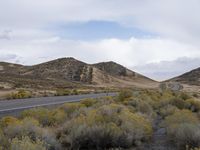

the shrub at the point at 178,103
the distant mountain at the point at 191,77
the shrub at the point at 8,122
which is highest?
the distant mountain at the point at 191,77

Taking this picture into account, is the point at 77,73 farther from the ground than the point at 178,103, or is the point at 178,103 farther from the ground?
the point at 77,73

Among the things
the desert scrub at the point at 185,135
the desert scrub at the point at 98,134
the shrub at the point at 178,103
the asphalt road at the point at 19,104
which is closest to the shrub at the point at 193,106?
the shrub at the point at 178,103

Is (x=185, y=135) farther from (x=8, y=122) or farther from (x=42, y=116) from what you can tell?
(x=42, y=116)

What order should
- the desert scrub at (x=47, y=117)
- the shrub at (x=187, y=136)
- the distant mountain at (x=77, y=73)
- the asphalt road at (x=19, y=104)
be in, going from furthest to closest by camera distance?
the distant mountain at (x=77, y=73)
the asphalt road at (x=19, y=104)
the desert scrub at (x=47, y=117)
the shrub at (x=187, y=136)

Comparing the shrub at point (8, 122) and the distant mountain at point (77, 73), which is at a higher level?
the distant mountain at point (77, 73)

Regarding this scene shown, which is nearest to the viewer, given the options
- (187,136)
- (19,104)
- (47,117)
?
(187,136)

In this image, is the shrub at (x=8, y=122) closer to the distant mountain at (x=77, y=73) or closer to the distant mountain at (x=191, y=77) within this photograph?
the distant mountain at (x=77, y=73)

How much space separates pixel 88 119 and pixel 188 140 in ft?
10.9

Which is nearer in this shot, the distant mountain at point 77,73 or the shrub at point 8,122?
the shrub at point 8,122

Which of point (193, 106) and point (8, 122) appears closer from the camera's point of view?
point (8, 122)

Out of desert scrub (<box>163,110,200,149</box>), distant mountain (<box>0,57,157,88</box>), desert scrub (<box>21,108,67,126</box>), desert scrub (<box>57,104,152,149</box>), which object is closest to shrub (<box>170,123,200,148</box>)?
desert scrub (<box>163,110,200,149</box>)

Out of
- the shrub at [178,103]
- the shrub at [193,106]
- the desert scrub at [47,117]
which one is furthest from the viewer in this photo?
the shrub at [178,103]

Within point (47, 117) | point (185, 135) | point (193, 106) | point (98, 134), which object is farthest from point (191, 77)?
point (98, 134)

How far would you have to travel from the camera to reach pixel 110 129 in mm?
12883
